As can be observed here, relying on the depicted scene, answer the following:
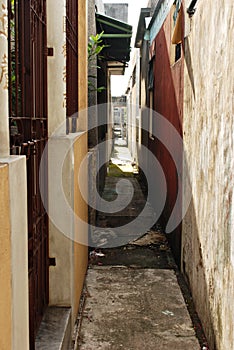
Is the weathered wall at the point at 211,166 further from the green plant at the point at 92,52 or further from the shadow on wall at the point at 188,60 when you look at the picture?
the green plant at the point at 92,52

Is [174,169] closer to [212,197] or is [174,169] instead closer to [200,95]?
[200,95]

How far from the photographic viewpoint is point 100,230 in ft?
28.3

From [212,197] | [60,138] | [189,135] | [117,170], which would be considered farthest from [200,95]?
[117,170]

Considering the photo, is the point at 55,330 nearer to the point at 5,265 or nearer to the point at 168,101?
the point at 5,265

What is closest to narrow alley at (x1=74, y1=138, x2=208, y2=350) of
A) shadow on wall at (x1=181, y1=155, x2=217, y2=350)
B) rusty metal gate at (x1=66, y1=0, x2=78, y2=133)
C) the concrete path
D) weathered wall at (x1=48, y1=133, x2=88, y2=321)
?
the concrete path

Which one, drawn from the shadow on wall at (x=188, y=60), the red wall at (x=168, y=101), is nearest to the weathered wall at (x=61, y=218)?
the shadow on wall at (x=188, y=60)

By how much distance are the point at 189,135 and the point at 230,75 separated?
229cm

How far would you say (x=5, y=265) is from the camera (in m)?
1.91

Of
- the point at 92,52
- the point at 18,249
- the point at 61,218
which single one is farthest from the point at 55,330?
the point at 92,52

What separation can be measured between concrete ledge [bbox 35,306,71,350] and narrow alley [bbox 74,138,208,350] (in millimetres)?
525

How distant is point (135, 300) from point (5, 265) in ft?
12.3

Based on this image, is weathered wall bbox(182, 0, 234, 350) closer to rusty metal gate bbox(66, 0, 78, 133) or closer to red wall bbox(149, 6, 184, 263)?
red wall bbox(149, 6, 184, 263)

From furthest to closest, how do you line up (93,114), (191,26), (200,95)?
1. (93,114)
2. (191,26)
3. (200,95)

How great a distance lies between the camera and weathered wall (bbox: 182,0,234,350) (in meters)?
3.49
